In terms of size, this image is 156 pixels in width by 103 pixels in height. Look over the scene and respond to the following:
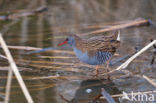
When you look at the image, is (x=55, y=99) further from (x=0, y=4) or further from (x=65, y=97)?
(x=0, y=4)

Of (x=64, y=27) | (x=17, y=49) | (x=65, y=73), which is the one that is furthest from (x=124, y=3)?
(x=65, y=73)

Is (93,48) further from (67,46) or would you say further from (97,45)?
(67,46)

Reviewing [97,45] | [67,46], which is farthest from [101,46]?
[67,46]

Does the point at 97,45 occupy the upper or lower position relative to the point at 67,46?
upper

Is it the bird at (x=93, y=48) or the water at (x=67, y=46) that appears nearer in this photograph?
the water at (x=67, y=46)

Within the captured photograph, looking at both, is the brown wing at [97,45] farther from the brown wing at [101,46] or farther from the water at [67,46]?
the water at [67,46]

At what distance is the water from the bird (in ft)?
0.80

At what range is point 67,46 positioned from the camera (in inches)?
210

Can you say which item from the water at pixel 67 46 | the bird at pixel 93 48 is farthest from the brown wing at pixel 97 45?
the water at pixel 67 46

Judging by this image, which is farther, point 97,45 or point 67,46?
point 67,46

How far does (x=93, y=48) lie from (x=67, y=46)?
1378 millimetres

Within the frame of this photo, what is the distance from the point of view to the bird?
3.91 meters

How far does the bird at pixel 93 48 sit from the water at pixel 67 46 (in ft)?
0.80

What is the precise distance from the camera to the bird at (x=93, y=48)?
391cm
